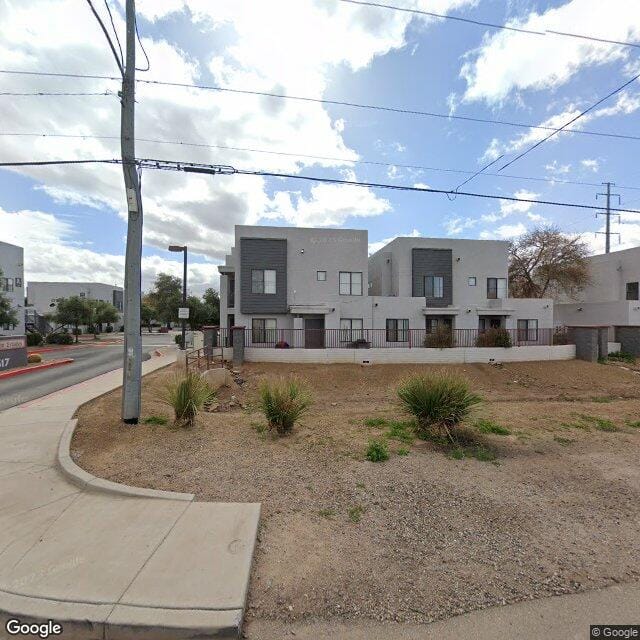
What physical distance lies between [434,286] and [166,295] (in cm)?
3851

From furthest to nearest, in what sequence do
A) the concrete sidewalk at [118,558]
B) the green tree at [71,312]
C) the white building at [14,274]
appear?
the green tree at [71,312]
the white building at [14,274]
the concrete sidewalk at [118,558]

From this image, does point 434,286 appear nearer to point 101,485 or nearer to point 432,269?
point 432,269

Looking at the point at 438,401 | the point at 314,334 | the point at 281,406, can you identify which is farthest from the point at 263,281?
the point at 438,401

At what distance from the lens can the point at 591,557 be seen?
115 inches

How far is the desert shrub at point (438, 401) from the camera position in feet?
19.1

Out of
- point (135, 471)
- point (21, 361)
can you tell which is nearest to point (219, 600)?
point (135, 471)

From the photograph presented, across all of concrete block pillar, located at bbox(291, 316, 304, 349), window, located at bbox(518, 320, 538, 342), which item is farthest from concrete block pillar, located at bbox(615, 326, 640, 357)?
concrete block pillar, located at bbox(291, 316, 304, 349)

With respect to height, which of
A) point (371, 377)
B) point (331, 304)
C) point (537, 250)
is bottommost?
point (371, 377)

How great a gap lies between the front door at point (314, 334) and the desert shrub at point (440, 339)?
19.7 feet

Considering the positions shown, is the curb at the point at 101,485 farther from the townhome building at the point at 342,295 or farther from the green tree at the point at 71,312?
the green tree at the point at 71,312

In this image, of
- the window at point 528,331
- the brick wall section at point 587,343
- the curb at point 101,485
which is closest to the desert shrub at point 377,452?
the curb at point 101,485

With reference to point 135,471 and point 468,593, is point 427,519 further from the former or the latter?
point 135,471

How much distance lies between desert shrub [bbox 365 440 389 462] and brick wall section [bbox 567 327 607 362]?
774 inches

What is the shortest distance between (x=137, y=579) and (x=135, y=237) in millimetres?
5659
